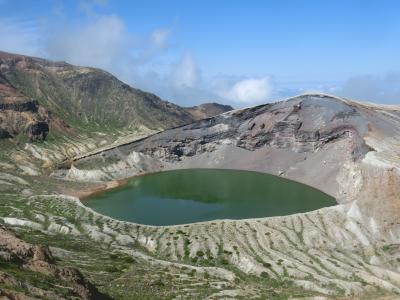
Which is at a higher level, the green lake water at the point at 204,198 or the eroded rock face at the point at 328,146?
the eroded rock face at the point at 328,146

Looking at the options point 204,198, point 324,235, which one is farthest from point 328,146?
point 324,235

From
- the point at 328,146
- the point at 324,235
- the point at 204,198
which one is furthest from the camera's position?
the point at 328,146

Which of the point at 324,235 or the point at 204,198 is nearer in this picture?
the point at 324,235

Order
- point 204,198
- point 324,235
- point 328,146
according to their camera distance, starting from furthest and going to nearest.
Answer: point 328,146
point 204,198
point 324,235

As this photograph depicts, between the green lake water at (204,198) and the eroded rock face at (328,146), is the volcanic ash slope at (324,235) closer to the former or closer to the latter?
the eroded rock face at (328,146)

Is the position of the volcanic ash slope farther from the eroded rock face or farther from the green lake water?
the green lake water

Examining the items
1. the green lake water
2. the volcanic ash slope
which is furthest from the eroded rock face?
the green lake water

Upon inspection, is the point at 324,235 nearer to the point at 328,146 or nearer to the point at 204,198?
the point at 204,198

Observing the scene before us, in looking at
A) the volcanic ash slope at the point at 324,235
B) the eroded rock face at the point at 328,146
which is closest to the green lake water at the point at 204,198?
the eroded rock face at the point at 328,146
